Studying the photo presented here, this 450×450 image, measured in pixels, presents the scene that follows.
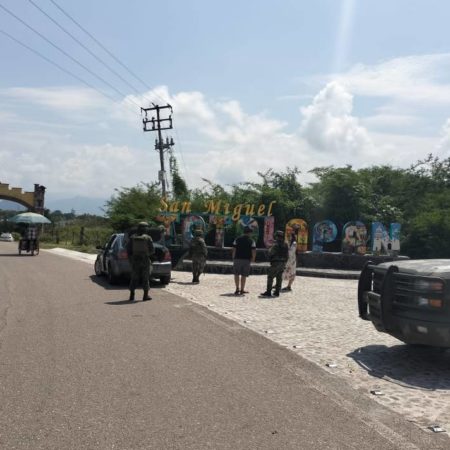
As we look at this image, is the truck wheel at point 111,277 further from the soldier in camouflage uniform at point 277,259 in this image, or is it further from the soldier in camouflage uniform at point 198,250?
the soldier in camouflage uniform at point 277,259

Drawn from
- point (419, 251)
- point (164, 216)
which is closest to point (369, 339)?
point (419, 251)

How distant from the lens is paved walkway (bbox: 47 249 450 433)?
583 cm

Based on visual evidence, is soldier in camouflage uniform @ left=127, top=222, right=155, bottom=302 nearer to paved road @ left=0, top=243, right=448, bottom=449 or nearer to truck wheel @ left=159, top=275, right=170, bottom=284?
paved road @ left=0, top=243, right=448, bottom=449

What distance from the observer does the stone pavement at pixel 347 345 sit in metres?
5.83

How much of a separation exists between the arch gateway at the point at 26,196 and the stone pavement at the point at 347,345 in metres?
54.8

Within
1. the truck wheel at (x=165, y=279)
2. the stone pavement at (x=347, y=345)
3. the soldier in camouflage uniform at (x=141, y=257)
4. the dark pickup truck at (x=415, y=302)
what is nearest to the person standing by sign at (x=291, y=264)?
the stone pavement at (x=347, y=345)

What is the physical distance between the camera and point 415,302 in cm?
689

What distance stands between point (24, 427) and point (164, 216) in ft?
75.5

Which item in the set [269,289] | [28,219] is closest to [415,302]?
[269,289]

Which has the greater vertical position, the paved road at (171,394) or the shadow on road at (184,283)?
the shadow on road at (184,283)

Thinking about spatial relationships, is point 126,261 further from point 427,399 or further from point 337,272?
point 427,399

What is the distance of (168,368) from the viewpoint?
6605 mm

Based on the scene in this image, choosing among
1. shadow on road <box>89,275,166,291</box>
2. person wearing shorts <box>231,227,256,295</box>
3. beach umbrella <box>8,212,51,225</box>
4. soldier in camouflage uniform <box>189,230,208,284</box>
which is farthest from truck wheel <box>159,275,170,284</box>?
beach umbrella <box>8,212,51,225</box>

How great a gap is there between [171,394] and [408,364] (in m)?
3.40
